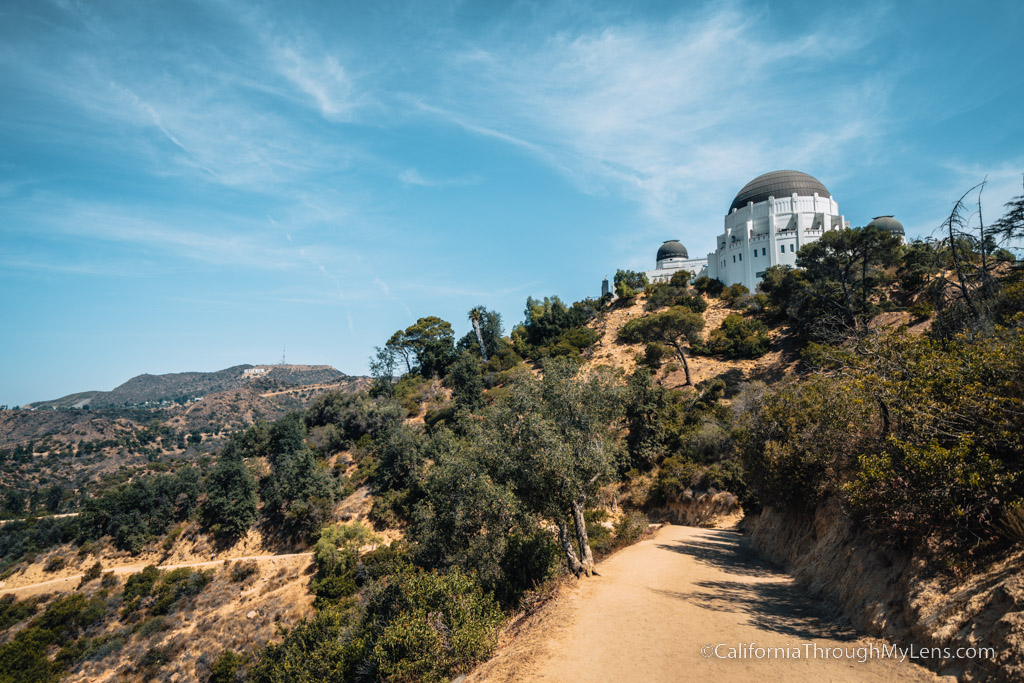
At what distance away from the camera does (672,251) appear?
76688mm

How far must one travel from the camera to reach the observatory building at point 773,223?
5456 centimetres

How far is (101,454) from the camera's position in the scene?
85.1 meters

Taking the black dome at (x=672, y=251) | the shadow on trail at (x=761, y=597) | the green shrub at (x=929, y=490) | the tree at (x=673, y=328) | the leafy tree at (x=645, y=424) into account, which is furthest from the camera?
the black dome at (x=672, y=251)

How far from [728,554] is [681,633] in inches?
340

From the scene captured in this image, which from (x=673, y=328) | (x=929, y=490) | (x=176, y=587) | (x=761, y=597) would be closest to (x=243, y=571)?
(x=176, y=587)

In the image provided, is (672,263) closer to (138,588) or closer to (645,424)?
(645,424)

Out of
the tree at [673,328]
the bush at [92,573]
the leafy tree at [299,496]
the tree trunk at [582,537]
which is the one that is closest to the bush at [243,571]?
the leafy tree at [299,496]

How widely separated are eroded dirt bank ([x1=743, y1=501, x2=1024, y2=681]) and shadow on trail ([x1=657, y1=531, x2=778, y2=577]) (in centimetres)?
185

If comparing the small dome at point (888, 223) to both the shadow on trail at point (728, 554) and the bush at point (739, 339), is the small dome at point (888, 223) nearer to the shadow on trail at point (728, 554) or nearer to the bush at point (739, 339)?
the bush at point (739, 339)

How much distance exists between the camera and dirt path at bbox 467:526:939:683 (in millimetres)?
7305

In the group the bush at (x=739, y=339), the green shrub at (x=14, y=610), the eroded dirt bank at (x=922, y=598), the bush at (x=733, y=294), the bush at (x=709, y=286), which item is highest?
the bush at (x=709, y=286)

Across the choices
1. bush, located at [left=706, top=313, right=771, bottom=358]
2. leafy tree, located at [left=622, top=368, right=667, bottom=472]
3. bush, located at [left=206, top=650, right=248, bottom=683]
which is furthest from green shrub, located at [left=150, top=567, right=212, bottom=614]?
bush, located at [left=706, top=313, right=771, bottom=358]

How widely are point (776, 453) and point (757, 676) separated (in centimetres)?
863

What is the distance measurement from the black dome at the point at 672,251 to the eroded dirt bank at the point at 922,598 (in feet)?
225
